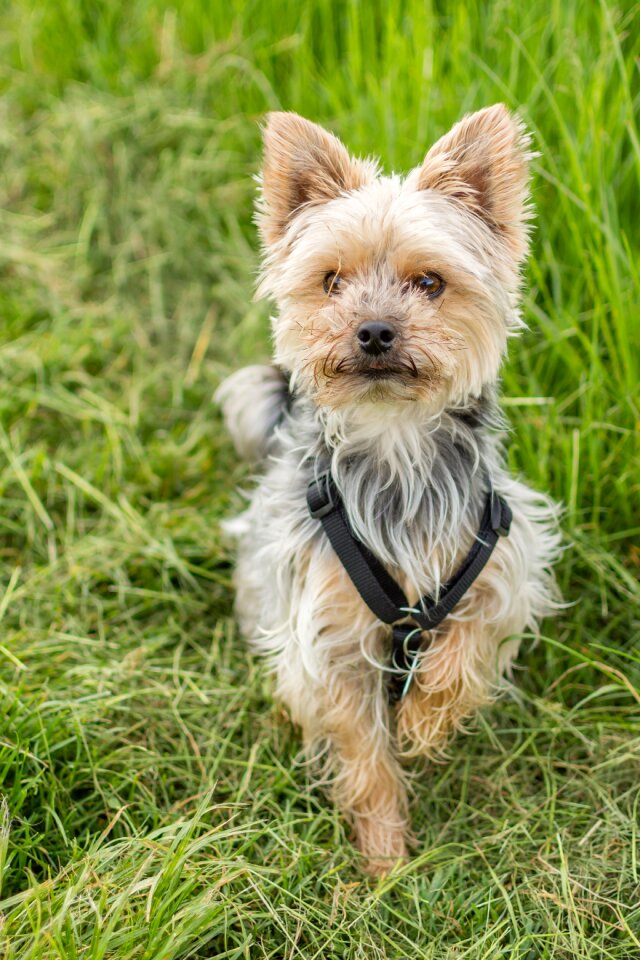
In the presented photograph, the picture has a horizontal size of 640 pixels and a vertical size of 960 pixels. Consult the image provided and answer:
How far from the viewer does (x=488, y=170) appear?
2.48 meters

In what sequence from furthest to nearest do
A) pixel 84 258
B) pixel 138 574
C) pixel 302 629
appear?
1. pixel 84 258
2. pixel 138 574
3. pixel 302 629

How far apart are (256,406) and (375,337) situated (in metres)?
1.20

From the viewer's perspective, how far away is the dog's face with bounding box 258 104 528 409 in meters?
2.40

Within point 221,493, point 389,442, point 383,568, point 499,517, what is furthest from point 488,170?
point 221,493

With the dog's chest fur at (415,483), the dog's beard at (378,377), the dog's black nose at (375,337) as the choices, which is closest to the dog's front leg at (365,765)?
the dog's chest fur at (415,483)

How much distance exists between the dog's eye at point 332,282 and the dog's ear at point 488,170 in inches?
13.4

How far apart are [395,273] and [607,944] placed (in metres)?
1.96

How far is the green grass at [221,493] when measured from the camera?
2.58 metres

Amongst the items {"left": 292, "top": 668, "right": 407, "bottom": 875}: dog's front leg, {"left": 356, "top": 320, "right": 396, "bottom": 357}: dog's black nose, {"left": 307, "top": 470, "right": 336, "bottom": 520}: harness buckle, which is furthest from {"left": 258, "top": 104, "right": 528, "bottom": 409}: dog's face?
{"left": 292, "top": 668, "right": 407, "bottom": 875}: dog's front leg

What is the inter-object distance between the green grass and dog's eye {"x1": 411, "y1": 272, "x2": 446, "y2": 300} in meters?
1.02

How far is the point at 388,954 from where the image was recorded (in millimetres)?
2590

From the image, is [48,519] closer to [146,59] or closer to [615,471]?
[615,471]

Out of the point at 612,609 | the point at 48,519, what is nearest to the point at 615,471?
the point at 612,609

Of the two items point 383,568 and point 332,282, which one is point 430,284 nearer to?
point 332,282
